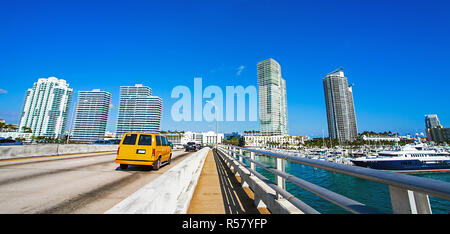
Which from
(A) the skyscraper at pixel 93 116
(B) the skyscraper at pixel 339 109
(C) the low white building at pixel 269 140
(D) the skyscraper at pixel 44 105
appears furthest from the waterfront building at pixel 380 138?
(D) the skyscraper at pixel 44 105

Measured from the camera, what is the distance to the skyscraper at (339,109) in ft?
545

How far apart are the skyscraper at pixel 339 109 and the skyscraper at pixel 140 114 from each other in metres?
160

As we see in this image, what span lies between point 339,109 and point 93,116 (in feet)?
688

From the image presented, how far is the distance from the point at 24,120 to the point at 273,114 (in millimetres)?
197896

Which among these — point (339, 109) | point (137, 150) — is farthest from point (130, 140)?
point (339, 109)

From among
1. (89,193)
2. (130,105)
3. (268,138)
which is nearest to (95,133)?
(130,105)

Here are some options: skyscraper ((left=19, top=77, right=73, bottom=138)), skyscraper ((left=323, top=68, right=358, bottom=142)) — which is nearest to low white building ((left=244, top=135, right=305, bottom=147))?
skyscraper ((left=323, top=68, right=358, bottom=142))

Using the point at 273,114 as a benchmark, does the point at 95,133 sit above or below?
below

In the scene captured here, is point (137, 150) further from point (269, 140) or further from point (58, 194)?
point (269, 140)

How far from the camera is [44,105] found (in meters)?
121
